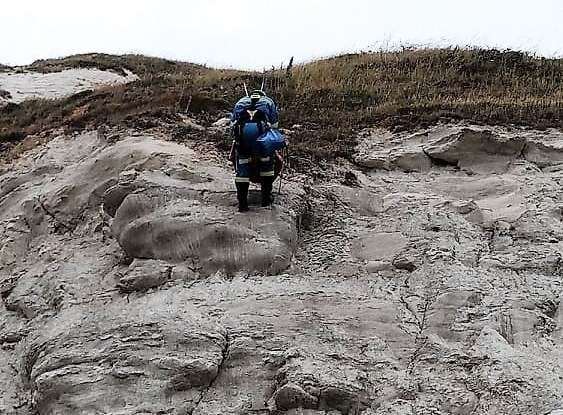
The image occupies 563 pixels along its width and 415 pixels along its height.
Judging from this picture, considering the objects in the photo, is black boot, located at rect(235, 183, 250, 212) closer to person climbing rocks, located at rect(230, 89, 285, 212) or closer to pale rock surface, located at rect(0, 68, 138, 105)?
person climbing rocks, located at rect(230, 89, 285, 212)

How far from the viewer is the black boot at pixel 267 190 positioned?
8.02 meters

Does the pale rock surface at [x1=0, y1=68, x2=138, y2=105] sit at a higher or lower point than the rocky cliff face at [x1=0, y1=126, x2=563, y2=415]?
higher

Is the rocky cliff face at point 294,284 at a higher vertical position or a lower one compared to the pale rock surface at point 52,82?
lower

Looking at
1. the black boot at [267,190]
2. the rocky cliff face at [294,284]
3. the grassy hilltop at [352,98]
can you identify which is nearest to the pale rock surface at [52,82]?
the grassy hilltop at [352,98]

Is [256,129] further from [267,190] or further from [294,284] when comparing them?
[294,284]

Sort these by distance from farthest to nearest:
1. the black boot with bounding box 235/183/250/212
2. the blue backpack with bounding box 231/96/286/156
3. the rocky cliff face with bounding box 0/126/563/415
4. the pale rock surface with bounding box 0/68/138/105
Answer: the pale rock surface with bounding box 0/68/138/105
the black boot with bounding box 235/183/250/212
the blue backpack with bounding box 231/96/286/156
the rocky cliff face with bounding box 0/126/563/415

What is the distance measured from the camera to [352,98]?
45.8ft

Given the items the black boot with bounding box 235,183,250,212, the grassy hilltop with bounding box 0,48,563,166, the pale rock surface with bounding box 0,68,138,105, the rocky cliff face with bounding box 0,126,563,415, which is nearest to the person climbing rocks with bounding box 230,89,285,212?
the black boot with bounding box 235,183,250,212

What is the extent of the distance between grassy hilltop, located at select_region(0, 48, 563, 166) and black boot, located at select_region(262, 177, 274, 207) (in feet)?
7.76

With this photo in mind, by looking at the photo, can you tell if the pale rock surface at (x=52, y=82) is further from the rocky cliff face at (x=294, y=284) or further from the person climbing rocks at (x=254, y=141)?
the person climbing rocks at (x=254, y=141)

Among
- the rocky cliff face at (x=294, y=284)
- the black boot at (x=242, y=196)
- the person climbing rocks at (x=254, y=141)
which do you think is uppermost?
the person climbing rocks at (x=254, y=141)

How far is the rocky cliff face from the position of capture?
5.82 meters

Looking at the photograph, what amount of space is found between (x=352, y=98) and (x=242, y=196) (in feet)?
22.1

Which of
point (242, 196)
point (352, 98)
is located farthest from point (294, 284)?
point (352, 98)
